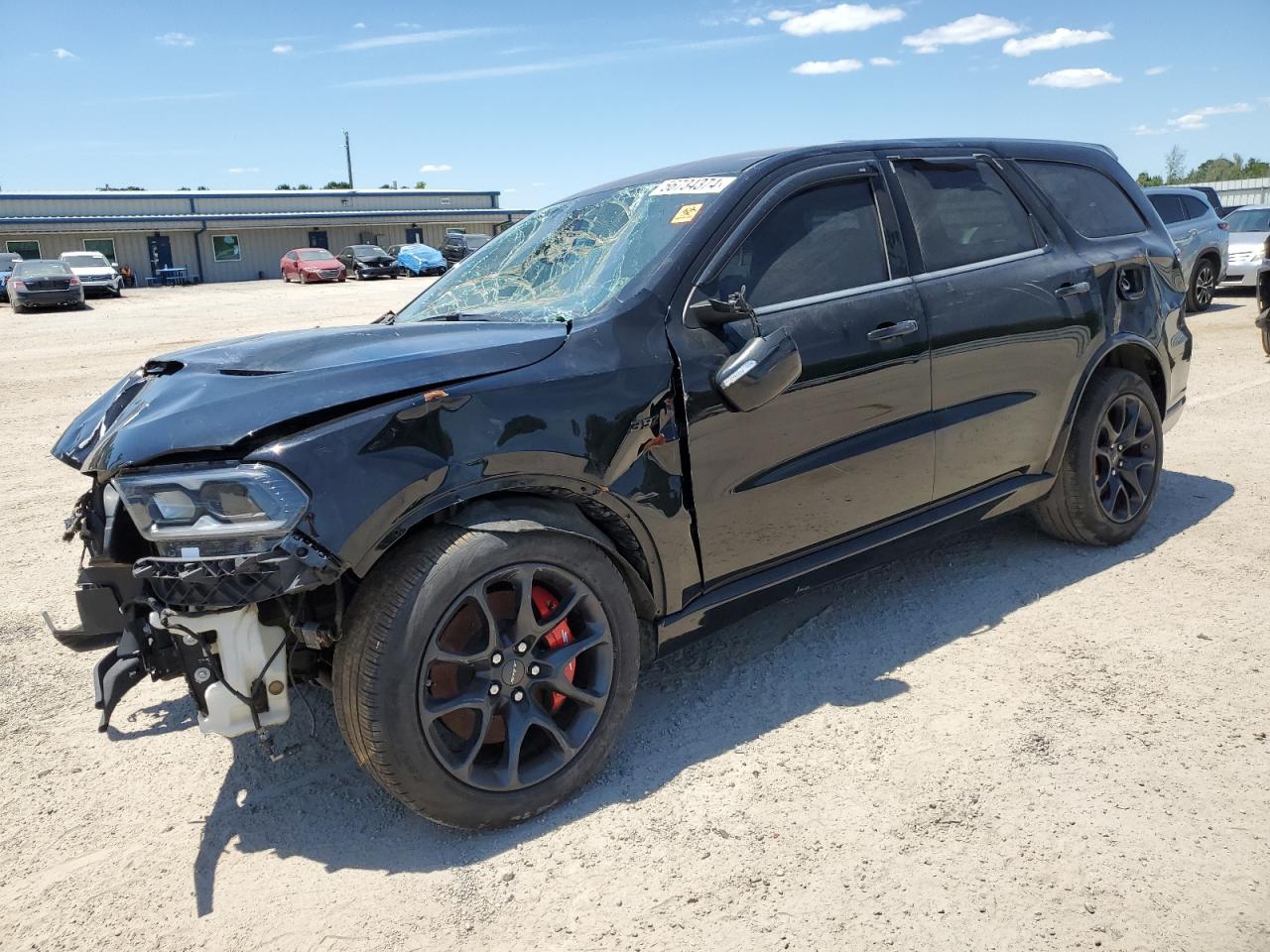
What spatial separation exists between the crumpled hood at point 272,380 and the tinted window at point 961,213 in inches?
66.3

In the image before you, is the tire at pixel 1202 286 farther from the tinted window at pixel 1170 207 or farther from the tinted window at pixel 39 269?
the tinted window at pixel 39 269

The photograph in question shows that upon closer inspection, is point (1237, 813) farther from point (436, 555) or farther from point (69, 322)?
point (69, 322)

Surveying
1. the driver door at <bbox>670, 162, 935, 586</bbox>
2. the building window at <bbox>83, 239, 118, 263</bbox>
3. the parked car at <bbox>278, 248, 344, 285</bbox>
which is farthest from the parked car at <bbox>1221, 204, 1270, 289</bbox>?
the building window at <bbox>83, 239, 118, 263</bbox>

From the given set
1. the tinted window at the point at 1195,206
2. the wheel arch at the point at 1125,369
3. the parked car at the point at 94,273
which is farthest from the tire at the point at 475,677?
the parked car at the point at 94,273

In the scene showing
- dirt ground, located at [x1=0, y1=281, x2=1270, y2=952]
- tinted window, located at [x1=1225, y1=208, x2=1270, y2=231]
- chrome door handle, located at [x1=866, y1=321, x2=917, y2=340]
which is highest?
tinted window, located at [x1=1225, y1=208, x2=1270, y2=231]

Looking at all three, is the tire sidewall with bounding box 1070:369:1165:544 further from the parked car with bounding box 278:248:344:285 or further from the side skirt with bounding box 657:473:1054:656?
the parked car with bounding box 278:248:344:285

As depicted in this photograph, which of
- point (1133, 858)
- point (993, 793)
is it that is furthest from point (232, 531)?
point (1133, 858)

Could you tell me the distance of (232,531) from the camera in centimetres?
240

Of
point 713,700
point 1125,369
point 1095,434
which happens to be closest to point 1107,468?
point 1095,434

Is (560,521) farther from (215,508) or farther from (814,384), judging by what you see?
(814,384)

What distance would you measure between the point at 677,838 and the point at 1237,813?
1.55 metres

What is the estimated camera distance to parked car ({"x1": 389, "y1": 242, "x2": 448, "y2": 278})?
37875 millimetres

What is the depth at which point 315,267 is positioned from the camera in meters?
36.9

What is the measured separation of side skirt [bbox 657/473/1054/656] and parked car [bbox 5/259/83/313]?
2730 cm
